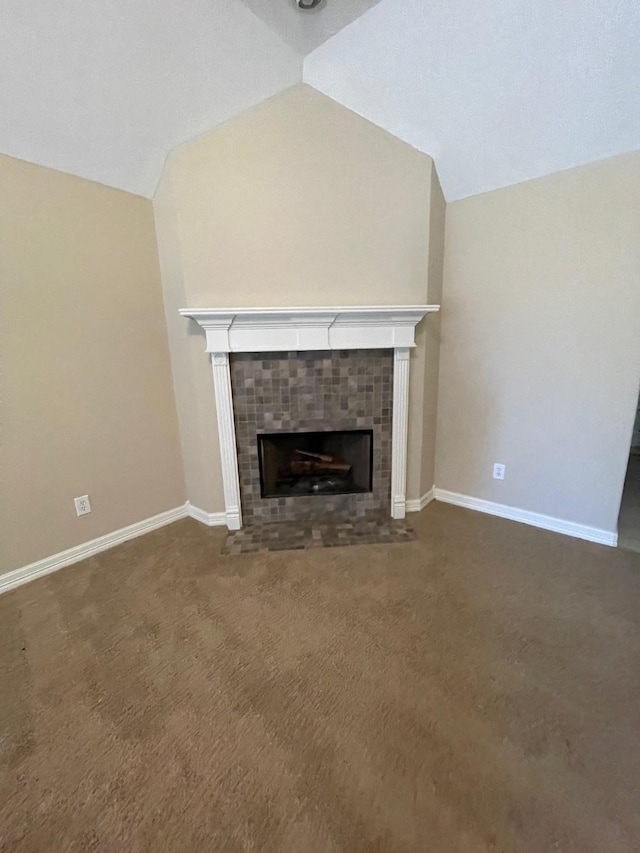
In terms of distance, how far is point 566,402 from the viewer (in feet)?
7.93

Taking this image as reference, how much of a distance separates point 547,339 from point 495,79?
1.38m

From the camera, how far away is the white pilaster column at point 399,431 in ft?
8.49

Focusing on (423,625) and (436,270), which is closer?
(423,625)

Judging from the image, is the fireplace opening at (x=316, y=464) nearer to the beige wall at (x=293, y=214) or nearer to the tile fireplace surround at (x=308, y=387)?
the tile fireplace surround at (x=308, y=387)

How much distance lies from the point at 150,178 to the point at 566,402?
287cm

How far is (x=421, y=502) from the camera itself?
295 cm

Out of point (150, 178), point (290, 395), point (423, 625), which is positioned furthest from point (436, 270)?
point (423, 625)

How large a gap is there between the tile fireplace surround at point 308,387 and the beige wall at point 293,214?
7.0 inches

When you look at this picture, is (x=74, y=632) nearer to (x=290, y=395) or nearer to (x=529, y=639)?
(x=290, y=395)

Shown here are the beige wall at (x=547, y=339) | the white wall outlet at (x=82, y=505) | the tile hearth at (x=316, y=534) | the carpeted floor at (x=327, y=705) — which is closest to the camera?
the carpeted floor at (x=327, y=705)

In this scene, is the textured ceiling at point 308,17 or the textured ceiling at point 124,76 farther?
the textured ceiling at point 308,17

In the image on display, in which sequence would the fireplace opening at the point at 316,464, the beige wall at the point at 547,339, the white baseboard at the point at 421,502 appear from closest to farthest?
the beige wall at the point at 547,339
the fireplace opening at the point at 316,464
the white baseboard at the point at 421,502

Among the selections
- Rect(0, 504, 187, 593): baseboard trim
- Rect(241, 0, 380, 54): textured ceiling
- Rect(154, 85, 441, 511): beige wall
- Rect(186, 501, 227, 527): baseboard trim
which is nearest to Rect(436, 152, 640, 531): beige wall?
Rect(154, 85, 441, 511): beige wall

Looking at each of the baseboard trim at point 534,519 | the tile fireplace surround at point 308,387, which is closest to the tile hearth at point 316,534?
the tile fireplace surround at point 308,387
